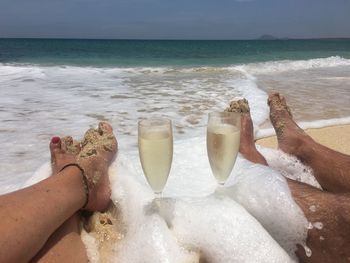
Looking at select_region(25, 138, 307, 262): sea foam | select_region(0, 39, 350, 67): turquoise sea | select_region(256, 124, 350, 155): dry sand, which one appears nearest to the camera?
select_region(25, 138, 307, 262): sea foam

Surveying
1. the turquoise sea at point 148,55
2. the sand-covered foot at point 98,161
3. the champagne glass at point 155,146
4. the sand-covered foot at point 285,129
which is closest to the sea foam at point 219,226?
the sand-covered foot at point 98,161

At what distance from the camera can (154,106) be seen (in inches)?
230

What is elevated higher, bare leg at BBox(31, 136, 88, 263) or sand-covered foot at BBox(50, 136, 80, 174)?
sand-covered foot at BBox(50, 136, 80, 174)

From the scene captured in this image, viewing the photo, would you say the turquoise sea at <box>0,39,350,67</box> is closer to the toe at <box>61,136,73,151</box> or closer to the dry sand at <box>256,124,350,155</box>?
the dry sand at <box>256,124,350,155</box>

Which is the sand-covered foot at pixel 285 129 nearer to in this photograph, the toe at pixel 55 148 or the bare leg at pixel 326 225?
the bare leg at pixel 326 225

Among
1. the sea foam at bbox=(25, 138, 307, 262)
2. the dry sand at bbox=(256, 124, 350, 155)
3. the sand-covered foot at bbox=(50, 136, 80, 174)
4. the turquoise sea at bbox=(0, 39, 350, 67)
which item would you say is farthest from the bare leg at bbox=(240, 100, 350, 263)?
the turquoise sea at bbox=(0, 39, 350, 67)

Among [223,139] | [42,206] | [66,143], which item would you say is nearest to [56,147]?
[66,143]

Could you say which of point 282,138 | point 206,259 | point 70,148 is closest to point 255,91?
point 282,138

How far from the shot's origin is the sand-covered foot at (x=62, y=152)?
2322mm

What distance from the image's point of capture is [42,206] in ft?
5.68

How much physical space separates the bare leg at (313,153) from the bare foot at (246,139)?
27 centimetres

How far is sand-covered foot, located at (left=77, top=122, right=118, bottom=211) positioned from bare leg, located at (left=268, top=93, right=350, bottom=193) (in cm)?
131

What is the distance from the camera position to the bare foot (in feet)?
9.03

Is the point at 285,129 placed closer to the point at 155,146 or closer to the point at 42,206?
the point at 155,146
